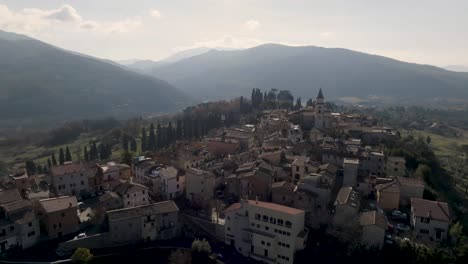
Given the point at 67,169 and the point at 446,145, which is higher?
the point at 67,169

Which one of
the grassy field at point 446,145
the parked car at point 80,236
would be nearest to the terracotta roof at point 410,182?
the parked car at point 80,236

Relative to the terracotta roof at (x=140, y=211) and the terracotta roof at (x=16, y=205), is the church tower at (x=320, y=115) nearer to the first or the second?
the terracotta roof at (x=140, y=211)

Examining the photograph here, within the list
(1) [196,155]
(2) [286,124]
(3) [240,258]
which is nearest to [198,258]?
(3) [240,258]

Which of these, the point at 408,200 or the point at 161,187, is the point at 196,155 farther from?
the point at 408,200

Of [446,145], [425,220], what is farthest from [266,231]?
[446,145]

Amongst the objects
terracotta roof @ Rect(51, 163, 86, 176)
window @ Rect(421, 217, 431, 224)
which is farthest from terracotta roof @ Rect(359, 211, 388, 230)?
terracotta roof @ Rect(51, 163, 86, 176)

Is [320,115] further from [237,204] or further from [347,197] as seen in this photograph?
[237,204]

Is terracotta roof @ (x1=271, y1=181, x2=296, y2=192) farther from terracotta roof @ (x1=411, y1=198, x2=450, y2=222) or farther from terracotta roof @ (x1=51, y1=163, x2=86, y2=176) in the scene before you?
terracotta roof @ (x1=51, y1=163, x2=86, y2=176)
